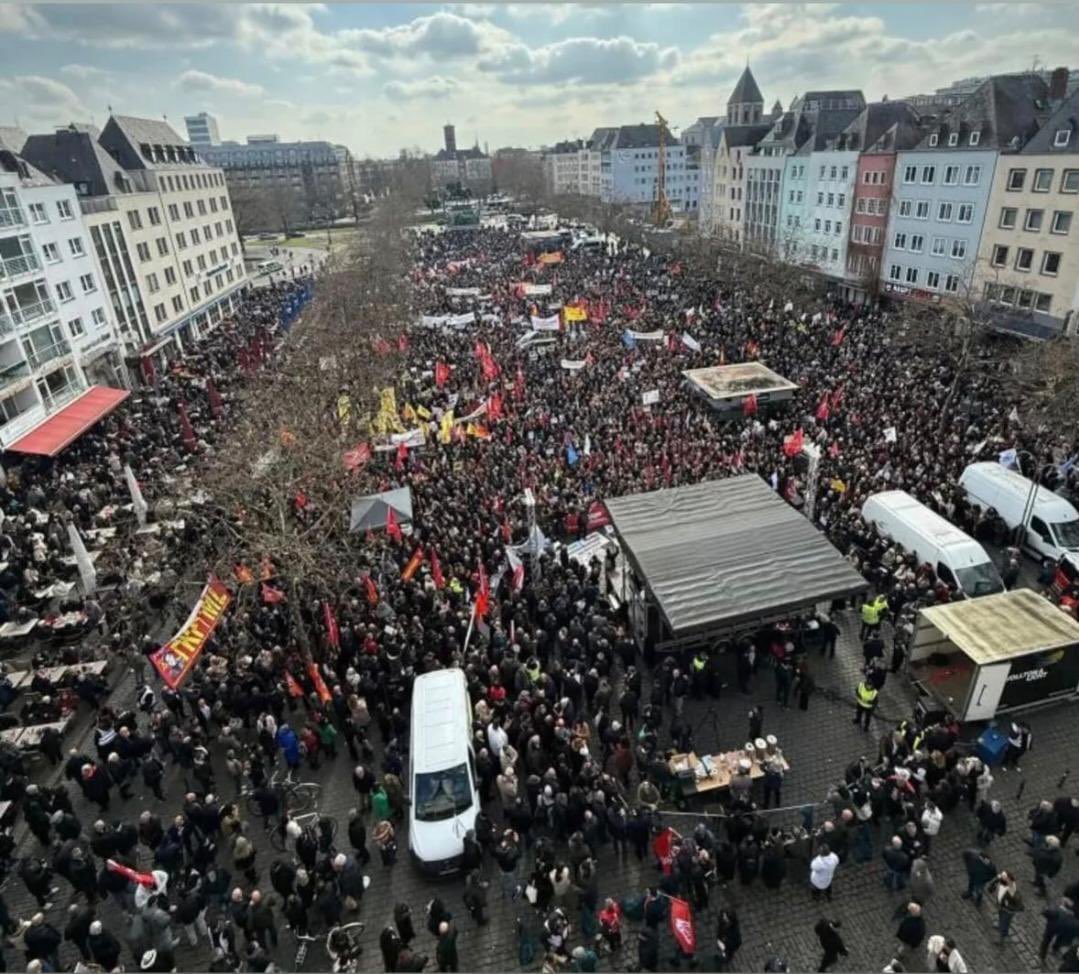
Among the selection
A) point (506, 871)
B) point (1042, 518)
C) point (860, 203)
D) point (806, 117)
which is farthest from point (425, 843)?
point (806, 117)

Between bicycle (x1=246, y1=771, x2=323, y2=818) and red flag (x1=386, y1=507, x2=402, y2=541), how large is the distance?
6707 millimetres

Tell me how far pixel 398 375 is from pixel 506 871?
2679cm

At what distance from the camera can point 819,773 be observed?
42.5 ft

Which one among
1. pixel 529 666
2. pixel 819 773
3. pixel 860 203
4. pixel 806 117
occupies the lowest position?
pixel 819 773

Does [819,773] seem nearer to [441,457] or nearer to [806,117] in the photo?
[441,457]

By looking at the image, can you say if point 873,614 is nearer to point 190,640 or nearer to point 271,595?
point 271,595

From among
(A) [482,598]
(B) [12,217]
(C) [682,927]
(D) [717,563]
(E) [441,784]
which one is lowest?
(C) [682,927]

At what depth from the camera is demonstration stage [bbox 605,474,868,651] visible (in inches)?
555

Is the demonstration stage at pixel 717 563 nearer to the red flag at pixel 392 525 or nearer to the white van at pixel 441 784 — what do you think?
the white van at pixel 441 784

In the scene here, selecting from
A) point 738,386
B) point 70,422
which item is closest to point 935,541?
point 738,386

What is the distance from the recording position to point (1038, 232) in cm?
3422

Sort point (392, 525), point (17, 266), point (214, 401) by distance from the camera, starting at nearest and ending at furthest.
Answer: point (392, 525)
point (17, 266)
point (214, 401)

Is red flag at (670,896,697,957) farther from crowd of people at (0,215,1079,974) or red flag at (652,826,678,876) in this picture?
Result: red flag at (652,826,678,876)

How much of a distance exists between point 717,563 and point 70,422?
28314 mm
